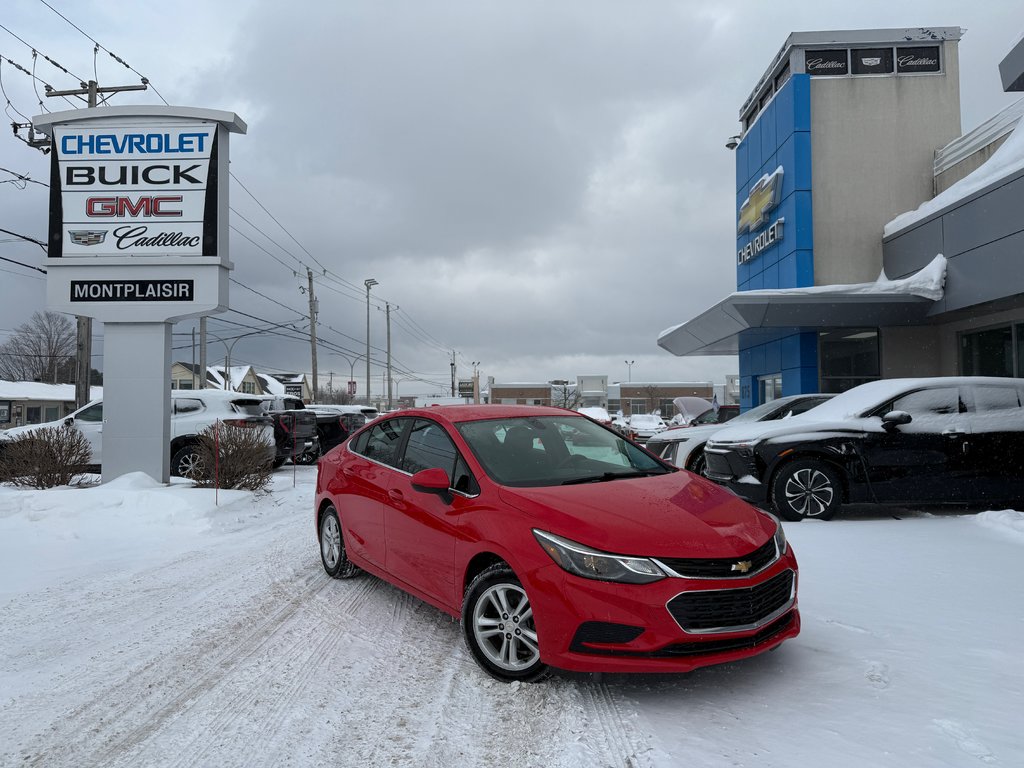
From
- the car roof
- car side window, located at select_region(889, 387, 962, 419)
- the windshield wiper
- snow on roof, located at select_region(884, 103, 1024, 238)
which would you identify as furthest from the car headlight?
snow on roof, located at select_region(884, 103, 1024, 238)

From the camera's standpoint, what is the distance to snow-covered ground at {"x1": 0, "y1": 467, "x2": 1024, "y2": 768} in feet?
Answer: 9.33

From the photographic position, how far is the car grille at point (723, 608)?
3088mm

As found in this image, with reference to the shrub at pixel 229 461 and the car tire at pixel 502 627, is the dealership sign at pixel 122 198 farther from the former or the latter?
the car tire at pixel 502 627

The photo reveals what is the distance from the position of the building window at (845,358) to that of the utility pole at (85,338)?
18.8 metres

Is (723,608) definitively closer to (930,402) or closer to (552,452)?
(552,452)

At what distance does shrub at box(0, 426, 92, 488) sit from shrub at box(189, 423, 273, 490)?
184 cm

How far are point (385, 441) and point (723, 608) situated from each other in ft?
9.68

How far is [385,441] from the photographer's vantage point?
528 centimetres

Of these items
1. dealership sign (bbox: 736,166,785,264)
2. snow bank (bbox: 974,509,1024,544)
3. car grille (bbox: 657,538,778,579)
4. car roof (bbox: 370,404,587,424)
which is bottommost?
snow bank (bbox: 974,509,1024,544)

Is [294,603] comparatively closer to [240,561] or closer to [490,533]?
[240,561]

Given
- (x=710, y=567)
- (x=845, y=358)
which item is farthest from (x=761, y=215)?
(x=710, y=567)

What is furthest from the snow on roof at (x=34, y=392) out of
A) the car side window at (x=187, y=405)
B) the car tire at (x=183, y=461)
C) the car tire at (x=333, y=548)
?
the car tire at (x=333, y=548)

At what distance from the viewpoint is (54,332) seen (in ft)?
220

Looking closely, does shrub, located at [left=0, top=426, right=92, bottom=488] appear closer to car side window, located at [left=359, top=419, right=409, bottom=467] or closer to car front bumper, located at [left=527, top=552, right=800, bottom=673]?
car side window, located at [left=359, top=419, right=409, bottom=467]
